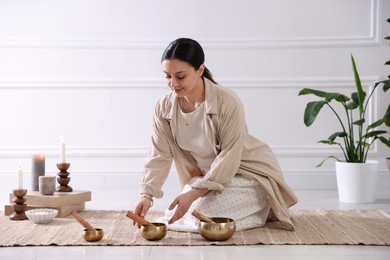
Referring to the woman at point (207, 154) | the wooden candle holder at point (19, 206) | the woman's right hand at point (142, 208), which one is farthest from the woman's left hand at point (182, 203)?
the wooden candle holder at point (19, 206)

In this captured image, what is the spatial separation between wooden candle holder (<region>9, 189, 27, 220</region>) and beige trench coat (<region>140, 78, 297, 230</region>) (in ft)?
2.31

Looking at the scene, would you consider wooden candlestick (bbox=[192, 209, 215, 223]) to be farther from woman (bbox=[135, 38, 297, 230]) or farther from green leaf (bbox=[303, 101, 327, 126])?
green leaf (bbox=[303, 101, 327, 126])

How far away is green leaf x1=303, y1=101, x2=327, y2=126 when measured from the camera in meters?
3.55

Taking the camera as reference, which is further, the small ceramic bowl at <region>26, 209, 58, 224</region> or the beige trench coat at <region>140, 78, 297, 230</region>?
the small ceramic bowl at <region>26, 209, 58, 224</region>

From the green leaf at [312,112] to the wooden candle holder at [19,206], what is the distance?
1.62 m

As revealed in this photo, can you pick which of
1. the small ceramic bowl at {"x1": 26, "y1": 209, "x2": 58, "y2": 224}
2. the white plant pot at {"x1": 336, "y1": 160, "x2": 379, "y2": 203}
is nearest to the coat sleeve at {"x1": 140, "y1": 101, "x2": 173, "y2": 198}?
the small ceramic bowl at {"x1": 26, "y1": 209, "x2": 58, "y2": 224}

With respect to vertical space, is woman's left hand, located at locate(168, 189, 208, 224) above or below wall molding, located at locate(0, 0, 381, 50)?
below

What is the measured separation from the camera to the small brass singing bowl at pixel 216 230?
7.83 ft

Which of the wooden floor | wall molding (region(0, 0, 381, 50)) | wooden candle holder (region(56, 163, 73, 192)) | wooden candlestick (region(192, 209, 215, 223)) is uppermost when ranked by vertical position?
wall molding (region(0, 0, 381, 50))

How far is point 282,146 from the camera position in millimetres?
4273

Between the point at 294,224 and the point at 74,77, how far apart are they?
6.85 ft

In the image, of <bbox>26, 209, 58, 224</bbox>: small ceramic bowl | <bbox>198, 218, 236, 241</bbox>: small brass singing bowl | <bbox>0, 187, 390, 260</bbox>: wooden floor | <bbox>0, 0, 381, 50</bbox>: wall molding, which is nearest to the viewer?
<bbox>0, 187, 390, 260</bbox>: wooden floor

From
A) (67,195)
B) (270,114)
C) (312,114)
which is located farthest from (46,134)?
(312,114)

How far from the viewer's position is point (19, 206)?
2975 mm
